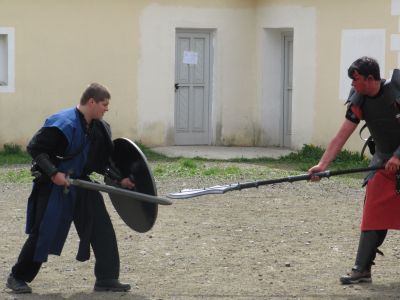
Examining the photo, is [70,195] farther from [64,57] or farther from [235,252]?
[64,57]

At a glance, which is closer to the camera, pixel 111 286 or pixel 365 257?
pixel 111 286

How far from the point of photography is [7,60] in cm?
1780

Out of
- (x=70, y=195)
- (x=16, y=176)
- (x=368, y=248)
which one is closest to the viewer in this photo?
(x=70, y=195)

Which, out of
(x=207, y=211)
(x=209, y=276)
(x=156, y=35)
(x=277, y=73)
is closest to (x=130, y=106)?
(x=156, y=35)

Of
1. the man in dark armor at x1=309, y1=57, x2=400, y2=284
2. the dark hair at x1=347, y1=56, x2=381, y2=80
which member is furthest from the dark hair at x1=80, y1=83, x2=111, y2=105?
the dark hair at x1=347, y1=56, x2=381, y2=80

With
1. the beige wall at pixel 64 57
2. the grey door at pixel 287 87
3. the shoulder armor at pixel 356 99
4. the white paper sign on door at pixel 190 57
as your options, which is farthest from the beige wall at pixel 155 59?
the shoulder armor at pixel 356 99

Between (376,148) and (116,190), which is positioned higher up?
(376,148)

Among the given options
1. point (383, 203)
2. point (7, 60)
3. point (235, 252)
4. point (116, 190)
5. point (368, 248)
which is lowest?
point (235, 252)

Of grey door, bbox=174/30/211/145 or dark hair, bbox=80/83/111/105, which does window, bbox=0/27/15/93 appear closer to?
grey door, bbox=174/30/211/145

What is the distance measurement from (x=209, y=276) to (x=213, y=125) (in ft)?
34.6

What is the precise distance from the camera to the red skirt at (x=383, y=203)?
26.1 feet

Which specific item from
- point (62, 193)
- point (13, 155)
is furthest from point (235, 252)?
point (13, 155)

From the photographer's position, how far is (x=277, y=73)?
18.9 meters

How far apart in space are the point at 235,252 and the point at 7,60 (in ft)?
30.5
